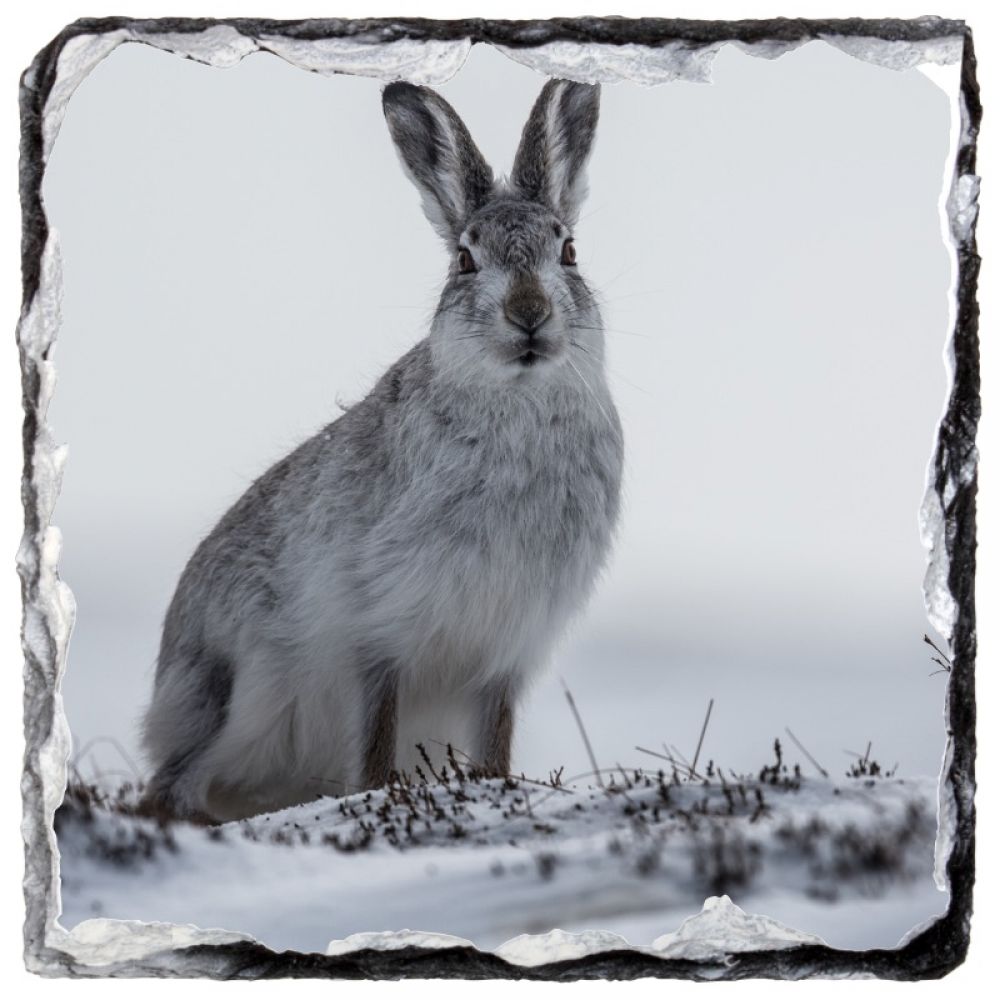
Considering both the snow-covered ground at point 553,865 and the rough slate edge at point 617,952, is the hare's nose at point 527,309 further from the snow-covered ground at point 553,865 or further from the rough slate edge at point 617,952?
the snow-covered ground at point 553,865

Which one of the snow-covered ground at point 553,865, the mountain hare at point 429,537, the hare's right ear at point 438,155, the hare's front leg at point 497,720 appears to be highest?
the hare's right ear at point 438,155

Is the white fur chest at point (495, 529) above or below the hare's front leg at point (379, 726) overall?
above

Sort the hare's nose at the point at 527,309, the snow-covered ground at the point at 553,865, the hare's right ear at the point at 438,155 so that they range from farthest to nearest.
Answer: the hare's right ear at the point at 438,155, the hare's nose at the point at 527,309, the snow-covered ground at the point at 553,865

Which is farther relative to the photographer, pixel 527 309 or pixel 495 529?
pixel 495 529

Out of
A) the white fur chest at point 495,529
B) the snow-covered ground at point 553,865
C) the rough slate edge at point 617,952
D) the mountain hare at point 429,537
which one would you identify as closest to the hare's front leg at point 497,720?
the mountain hare at point 429,537

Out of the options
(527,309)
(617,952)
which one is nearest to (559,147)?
(527,309)

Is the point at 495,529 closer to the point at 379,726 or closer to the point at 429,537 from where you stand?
the point at 429,537

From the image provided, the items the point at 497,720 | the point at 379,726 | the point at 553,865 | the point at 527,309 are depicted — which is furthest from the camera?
A: the point at 497,720

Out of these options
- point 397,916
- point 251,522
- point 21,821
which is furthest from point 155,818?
point 251,522
